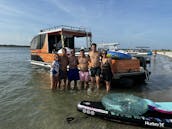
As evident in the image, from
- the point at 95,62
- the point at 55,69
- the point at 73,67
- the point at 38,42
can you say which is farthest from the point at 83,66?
the point at 38,42

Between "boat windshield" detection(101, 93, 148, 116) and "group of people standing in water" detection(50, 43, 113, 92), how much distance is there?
7.60ft

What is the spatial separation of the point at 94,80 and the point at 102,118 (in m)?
3.34

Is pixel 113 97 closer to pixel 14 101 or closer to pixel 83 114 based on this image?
pixel 83 114

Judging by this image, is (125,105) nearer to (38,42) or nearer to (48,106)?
(48,106)

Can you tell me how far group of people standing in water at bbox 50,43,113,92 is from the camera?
798cm

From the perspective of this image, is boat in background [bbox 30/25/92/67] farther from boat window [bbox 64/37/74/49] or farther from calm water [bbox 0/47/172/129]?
calm water [bbox 0/47/172/129]

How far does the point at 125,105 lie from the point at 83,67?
3.30 metres

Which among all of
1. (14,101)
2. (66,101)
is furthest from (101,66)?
(14,101)

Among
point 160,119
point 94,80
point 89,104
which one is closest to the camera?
point 160,119

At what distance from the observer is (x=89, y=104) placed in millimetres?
5809

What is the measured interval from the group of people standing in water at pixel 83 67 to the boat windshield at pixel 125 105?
2.32 meters

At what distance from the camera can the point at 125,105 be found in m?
5.35

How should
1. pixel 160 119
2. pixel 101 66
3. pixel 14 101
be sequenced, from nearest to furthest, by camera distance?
1. pixel 160 119
2. pixel 14 101
3. pixel 101 66

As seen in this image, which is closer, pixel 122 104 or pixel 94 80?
pixel 122 104
